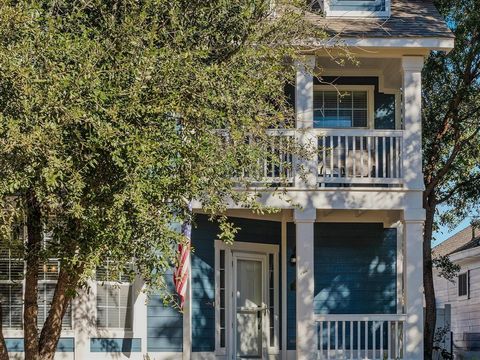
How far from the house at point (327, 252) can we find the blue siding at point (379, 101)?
0.02 m

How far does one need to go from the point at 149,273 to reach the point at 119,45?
258 cm

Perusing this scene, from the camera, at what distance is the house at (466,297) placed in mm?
25469

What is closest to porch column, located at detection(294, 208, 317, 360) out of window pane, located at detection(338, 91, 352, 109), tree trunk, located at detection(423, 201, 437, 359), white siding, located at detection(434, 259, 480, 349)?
window pane, located at detection(338, 91, 352, 109)

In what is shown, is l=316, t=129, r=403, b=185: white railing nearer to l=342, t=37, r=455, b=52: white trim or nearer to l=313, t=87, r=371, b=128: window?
l=342, t=37, r=455, b=52: white trim

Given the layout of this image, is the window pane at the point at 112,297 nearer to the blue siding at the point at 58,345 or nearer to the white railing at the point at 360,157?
the blue siding at the point at 58,345

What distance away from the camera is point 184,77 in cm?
1056

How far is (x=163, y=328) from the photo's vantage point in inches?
596

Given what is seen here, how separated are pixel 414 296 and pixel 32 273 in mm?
5690

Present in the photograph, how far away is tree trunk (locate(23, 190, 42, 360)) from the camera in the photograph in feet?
38.3

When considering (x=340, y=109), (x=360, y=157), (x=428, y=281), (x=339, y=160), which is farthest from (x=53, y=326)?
(x=428, y=281)

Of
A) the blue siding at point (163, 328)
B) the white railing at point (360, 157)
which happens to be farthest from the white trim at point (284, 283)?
the blue siding at point (163, 328)

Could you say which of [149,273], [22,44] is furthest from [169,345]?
[22,44]

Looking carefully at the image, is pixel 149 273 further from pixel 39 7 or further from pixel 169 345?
pixel 169 345

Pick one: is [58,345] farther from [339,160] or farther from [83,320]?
[339,160]
